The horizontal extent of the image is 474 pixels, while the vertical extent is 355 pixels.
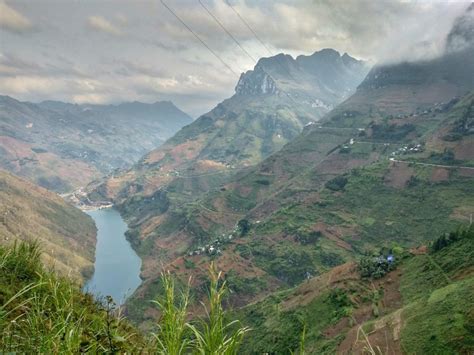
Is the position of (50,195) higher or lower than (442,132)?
lower

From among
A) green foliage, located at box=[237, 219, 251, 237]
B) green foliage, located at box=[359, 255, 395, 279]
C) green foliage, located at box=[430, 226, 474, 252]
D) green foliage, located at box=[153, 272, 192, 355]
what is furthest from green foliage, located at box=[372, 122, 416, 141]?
green foliage, located at box=[153, 272, 192, 355]

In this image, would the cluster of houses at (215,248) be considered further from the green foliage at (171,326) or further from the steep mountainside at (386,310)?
the green foliage at (171,326)

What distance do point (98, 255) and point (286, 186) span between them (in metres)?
84.4

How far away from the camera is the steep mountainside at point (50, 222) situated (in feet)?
428

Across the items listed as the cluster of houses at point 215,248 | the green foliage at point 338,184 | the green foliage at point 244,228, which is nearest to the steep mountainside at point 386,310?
the cluster of houses at point 215,248

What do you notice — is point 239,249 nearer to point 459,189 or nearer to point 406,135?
point 459,189

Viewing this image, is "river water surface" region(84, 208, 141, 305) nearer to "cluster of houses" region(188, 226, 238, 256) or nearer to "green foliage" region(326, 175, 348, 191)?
"cluster of houses" region(188, 226, 238, 256)

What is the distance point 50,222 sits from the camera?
16362 centimetres

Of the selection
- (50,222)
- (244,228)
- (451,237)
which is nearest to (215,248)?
(244,228)

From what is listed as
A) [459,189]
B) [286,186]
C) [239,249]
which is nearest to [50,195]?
[286,186]

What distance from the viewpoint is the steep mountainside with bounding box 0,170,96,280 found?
130 metres

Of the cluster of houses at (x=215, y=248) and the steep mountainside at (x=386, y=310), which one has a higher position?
the steep mountainside at (x=386, y=310)

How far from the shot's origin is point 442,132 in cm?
10500

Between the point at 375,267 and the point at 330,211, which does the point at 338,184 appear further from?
the point at 375,267
